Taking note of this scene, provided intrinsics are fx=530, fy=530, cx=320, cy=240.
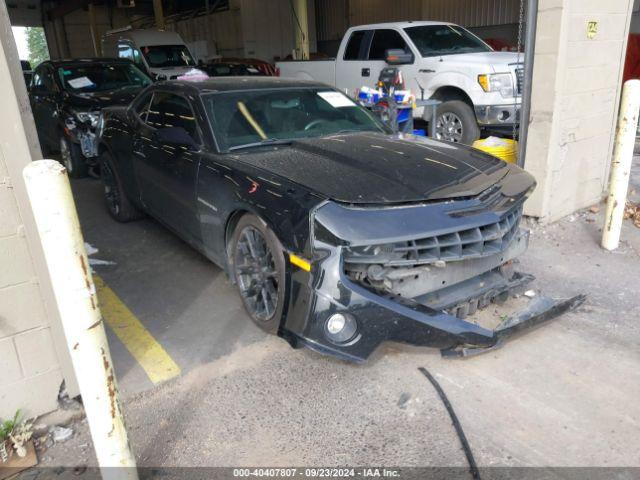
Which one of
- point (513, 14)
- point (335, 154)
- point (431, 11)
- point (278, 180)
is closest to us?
point (278, 180)

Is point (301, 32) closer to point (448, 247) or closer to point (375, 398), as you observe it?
point (448, 247)

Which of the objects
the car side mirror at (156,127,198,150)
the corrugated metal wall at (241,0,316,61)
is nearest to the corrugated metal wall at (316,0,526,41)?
the corrugated metal wall at (241,0,316,61)

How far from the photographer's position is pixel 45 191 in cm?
182

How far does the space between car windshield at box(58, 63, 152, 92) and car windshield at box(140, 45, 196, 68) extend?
584cm

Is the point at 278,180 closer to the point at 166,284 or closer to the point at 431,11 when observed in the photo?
the point at 166,284

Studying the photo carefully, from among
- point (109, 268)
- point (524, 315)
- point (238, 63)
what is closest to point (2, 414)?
point (109, 268)

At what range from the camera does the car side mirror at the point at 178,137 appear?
397 cm

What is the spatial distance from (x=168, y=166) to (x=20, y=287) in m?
1.94

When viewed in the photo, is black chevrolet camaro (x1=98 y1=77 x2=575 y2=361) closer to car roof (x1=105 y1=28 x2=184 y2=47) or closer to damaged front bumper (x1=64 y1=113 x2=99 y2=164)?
damaged front bumper (x1=64 y1=113 x2=99 y2=164)

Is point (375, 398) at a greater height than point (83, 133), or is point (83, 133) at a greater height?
point (83, 133)

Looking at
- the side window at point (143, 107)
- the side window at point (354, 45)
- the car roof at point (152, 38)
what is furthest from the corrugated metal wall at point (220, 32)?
the side window at point (143, 107)

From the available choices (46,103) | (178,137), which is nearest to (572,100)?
(178,137)

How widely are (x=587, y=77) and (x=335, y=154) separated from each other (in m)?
3.48

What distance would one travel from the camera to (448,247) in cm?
293
